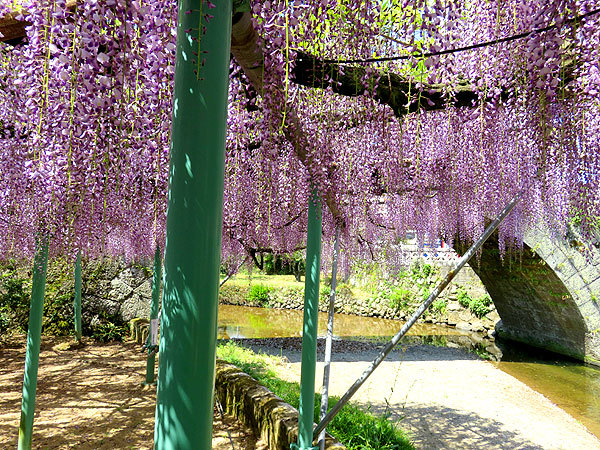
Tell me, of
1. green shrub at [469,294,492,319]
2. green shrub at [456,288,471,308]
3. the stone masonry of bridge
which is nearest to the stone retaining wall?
the stone masonry of bridge

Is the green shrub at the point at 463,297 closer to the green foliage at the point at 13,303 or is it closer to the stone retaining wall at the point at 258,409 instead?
the stone retaining wall at the point at 258,409

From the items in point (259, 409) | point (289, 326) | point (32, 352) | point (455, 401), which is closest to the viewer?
point (32, 352)

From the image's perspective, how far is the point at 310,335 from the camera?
273 cm

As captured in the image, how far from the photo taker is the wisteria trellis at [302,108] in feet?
4.05

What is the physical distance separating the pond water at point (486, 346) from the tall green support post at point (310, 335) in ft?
15.4

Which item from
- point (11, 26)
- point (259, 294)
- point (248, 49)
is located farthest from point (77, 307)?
point (259, 294)

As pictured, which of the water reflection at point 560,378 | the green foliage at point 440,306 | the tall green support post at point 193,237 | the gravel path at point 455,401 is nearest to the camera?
the tall green support post at point 193,237

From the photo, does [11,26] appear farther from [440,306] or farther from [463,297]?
[463,297]

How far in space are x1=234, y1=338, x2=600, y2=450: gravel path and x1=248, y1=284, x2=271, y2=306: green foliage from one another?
19.8 ft

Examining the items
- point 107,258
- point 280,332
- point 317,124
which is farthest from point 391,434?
point 280,332

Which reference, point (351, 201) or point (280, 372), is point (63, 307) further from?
point (351, 201)

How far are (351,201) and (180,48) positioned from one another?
11.3 feet

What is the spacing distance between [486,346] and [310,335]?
920cm

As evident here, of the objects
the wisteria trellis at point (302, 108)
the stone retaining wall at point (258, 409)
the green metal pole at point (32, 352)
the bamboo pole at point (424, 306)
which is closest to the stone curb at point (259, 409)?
the stone retaining wall at point (258, 409)
